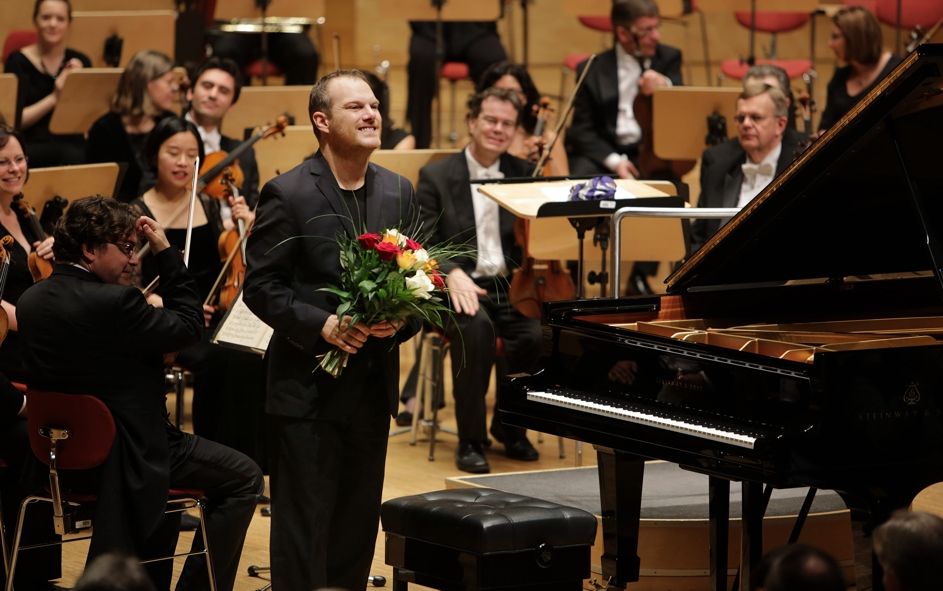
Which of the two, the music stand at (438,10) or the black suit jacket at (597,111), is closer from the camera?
the black suit jacket at (597,111)

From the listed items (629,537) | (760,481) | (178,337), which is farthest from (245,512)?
(760,481)

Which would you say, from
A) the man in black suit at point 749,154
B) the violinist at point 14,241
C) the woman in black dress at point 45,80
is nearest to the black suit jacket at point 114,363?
the violinist at point 14,241

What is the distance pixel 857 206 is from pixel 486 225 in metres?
2.27

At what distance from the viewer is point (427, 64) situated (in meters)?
8.11

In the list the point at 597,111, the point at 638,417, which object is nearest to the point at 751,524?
the point at 638,417

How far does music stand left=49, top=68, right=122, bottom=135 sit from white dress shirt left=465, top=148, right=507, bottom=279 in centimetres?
179

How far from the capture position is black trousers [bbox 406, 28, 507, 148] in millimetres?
8031

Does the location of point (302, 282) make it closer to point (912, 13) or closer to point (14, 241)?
point (14, 241)

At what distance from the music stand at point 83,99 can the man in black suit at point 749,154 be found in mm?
2677

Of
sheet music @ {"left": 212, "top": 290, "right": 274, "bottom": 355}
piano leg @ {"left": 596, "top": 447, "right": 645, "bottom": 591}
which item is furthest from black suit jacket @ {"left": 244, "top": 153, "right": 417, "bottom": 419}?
sheet music @ {"left": 212, "top": 290, "right": 274, "bottom": 355}

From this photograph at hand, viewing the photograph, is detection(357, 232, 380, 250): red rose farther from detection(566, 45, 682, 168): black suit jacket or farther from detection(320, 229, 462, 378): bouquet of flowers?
detection(566, 45, 682, 168): black suit jacket

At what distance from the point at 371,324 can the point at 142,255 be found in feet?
5.43

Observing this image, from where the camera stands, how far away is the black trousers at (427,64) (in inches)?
316

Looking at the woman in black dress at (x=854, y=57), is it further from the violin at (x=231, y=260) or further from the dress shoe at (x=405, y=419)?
the violin at (x=231, y=260)
